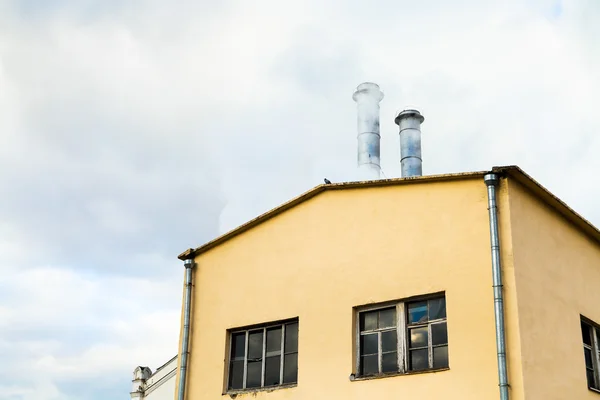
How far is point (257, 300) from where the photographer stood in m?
13.5

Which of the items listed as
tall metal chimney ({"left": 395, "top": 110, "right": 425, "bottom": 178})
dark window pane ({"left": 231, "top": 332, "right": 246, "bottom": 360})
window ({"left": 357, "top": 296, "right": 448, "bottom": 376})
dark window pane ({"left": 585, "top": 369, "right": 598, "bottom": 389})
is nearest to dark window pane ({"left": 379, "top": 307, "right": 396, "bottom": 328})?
window ({"left": 357, "top": 296, "right": 448, "bottom": 376})

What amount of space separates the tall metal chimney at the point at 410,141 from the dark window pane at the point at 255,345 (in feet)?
17.5

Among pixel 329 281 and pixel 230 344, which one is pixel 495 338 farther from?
pixel 230 344

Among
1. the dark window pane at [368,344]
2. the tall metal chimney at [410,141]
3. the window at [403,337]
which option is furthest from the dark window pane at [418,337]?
the tall metal chimney at [410,141]

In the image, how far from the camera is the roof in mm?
10992

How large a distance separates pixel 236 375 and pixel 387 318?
3411mm

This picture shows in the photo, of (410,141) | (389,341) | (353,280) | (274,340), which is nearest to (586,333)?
(389,341)

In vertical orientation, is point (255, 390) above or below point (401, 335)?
below

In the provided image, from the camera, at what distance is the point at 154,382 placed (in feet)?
84.8

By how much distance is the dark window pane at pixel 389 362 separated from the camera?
11342 millimetres

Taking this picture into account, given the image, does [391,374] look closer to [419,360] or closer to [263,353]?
[419,360]

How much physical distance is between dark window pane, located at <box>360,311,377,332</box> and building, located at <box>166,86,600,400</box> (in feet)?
0.08

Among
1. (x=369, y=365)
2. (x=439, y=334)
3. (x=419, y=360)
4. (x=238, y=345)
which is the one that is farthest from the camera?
(x=238, y=345)

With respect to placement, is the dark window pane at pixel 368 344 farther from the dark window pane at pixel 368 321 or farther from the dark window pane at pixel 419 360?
the dark window pane at pixel 419 360
